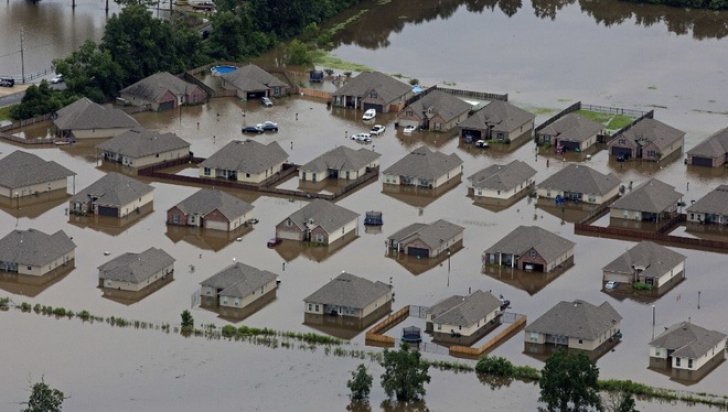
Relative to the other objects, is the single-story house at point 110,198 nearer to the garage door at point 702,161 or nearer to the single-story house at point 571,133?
the single-story house at point 571,133

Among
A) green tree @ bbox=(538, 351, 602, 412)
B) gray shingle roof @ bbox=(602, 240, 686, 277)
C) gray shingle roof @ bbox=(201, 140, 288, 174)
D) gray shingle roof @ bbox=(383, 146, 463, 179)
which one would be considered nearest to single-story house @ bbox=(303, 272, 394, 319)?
gray shingle roof @ bbox=(602, 240, 686, 277)

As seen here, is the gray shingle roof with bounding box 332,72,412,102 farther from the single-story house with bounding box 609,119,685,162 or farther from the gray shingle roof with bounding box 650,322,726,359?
the gray shingle roof with bounding box 650,322,726,359

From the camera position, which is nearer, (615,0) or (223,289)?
(223,289)

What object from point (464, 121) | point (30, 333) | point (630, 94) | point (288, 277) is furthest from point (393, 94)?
point (30, 333)

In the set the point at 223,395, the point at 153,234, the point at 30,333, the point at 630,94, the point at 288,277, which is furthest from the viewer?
the point at 630,94

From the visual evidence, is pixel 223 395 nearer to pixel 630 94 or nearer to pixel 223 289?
pixel 223 289

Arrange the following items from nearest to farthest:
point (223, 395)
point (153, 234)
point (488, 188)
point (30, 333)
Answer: point (223, 395), point (30, 333), point (153, 234), point (488, 188)

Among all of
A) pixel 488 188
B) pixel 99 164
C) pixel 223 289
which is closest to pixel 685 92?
pixel 488 188

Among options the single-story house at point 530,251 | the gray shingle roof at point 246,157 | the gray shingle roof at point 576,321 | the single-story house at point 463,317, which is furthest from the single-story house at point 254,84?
the gray shingle roof at point 576,321
